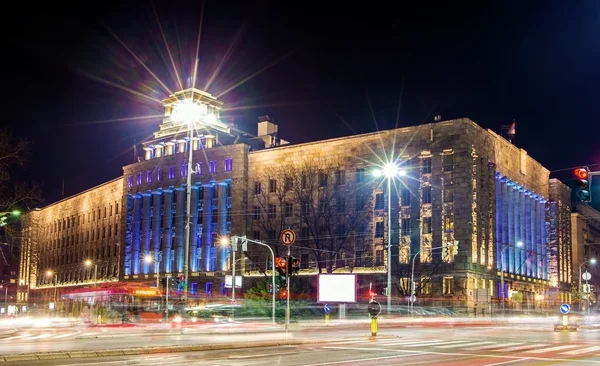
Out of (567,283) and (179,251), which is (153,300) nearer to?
(179,251)

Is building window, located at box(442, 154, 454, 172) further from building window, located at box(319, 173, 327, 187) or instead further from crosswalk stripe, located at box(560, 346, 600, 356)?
crosswalk stripe, located at box(560, 346, 600, 356)

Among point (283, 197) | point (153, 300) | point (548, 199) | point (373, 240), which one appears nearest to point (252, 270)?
point (283, 197)

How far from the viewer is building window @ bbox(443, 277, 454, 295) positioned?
237ft

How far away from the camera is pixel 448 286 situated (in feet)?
238

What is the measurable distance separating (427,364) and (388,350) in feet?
A: 13.9

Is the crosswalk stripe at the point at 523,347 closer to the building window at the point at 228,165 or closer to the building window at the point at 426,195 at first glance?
the building window at the point at 426,195

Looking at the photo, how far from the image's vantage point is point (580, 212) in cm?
12112

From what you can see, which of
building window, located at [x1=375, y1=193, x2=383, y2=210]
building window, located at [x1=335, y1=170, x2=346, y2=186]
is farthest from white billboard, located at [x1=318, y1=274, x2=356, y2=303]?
building window, located at [x1=335, y1=170, x2=346, y2=186]

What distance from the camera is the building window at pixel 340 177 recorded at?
81375 millimetres

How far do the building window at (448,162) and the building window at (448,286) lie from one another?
11.8 m

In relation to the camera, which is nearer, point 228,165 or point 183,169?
point 228,165

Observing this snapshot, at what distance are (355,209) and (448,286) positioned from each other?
45.5 feet

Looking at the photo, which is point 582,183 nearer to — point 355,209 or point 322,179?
point 355,209

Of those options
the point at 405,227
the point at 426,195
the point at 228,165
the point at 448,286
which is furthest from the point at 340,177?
the point at 448,286
